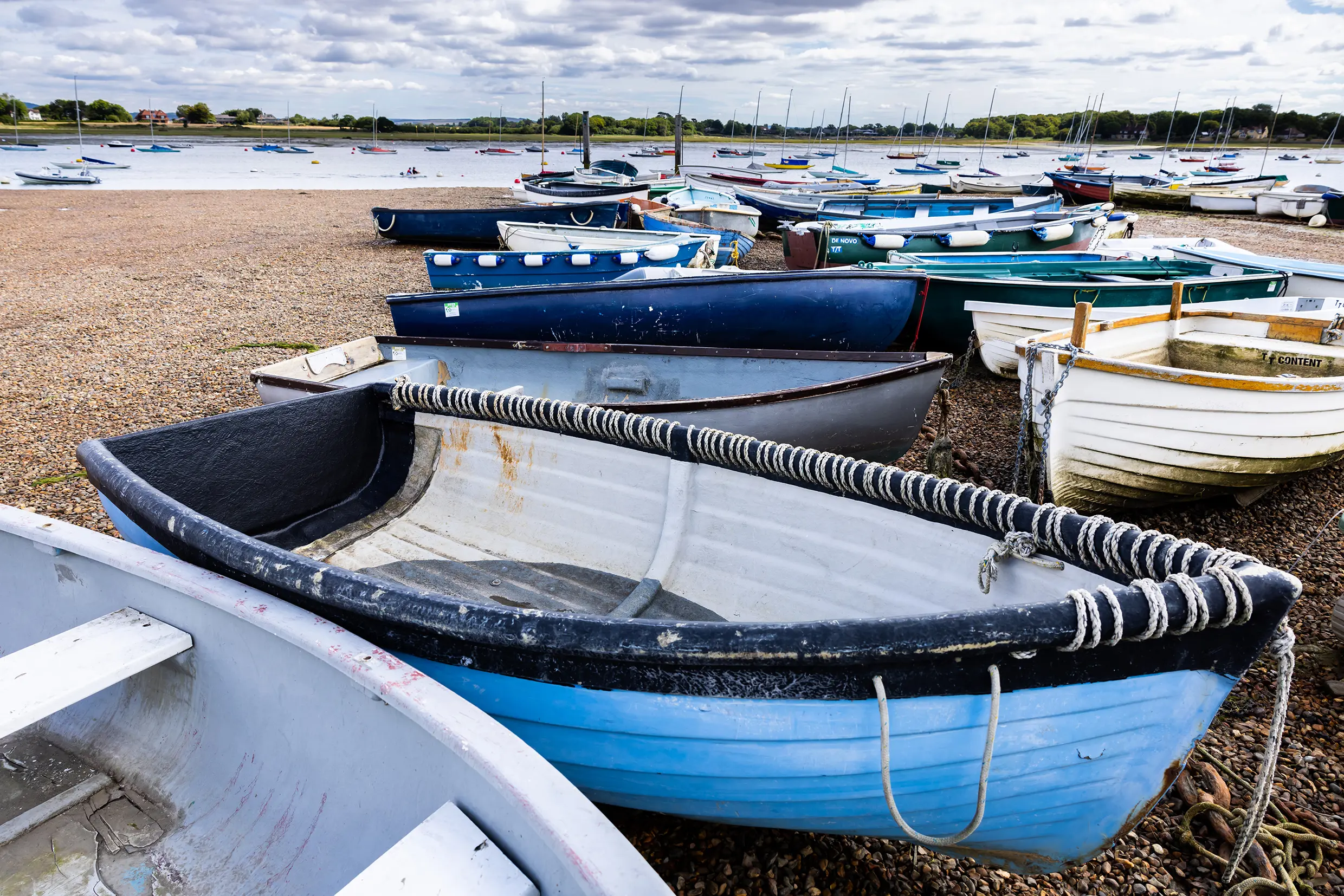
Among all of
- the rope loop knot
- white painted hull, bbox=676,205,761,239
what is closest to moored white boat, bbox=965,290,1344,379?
the rope loop knot

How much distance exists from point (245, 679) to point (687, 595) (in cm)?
172

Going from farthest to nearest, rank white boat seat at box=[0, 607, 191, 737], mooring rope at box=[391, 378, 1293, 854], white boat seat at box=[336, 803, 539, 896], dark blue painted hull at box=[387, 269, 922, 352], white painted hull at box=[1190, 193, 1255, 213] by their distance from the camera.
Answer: white painted hull at box=[1190, 193, 1255, 213] → dark blue painted hull at box=[387, 269, 922, 352] → white boat seat at box=[0, 607, 191, 737] → mooring rope at box=[391, 378, 1293, 854] → white boat seat at box=[336, 803, 539, 896]

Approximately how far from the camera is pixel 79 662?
2254 millimetres

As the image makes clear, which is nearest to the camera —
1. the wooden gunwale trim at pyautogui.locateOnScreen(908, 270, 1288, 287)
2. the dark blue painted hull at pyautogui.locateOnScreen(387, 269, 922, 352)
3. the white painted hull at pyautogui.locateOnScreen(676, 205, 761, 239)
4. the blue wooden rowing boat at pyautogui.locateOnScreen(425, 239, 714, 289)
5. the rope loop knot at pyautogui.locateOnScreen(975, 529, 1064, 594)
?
the rope loop knot at pyautogui.locateOnScreen(975, 529, 1064, 594)

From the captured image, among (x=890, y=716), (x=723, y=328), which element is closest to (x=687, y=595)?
(x=890, y=716)

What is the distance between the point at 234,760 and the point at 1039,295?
7450 millimetres

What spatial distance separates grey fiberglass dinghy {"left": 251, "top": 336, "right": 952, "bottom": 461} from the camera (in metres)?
4.62

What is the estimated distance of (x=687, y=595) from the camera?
11.2 feet

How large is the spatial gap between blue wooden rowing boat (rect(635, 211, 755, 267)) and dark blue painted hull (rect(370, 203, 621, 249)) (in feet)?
3.69

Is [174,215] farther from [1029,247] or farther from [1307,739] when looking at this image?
[1307,739]

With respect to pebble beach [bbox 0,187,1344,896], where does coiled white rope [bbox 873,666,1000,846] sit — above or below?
above

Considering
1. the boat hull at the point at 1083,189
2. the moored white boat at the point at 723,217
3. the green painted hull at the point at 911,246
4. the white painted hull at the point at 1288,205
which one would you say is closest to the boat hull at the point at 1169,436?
the green painted hull at the point at 911,246

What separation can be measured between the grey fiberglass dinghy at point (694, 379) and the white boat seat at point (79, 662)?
2.15m

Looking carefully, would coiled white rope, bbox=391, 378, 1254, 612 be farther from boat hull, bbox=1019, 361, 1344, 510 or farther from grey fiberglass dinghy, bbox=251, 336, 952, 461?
boat hull, bbox=1019, 361, 1344, 510
